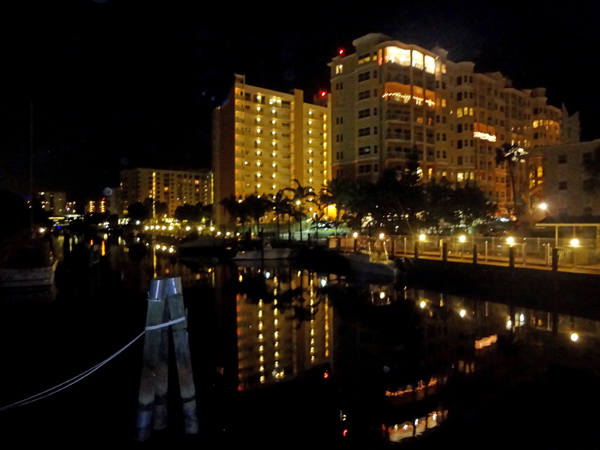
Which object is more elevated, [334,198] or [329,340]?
[334,198]

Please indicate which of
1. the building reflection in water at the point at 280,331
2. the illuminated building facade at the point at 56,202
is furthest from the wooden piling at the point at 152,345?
the illuminated building facade at the point at 56,202

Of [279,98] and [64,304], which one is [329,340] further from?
[279,98]

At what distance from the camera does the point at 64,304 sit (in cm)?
1712

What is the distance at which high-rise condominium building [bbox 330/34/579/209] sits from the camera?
2418 inches

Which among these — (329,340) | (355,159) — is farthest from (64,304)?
(355,159)

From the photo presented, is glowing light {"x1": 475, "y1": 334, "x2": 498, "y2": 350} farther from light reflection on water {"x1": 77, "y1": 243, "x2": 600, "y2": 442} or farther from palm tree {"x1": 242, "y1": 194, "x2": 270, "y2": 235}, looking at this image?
palm tree {"x1": 242, "y1": 194, "x2": 270, "y2": 235}

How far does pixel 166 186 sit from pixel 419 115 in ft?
373

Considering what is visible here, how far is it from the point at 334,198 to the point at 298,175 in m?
35.6

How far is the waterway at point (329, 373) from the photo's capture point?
6.32 meters

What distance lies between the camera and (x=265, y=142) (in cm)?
7694

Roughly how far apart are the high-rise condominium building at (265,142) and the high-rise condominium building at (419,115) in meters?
12.9

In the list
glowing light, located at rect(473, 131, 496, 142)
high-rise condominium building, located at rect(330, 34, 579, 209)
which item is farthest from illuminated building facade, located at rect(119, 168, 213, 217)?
glowing light, located at rect(473, 131, 496, 142)

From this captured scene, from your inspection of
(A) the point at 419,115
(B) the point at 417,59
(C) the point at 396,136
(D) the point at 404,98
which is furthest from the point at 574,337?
(B) the point at 417,59

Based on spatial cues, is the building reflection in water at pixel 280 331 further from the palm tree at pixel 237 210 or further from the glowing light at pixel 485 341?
the palm tree at pixel 237 210
